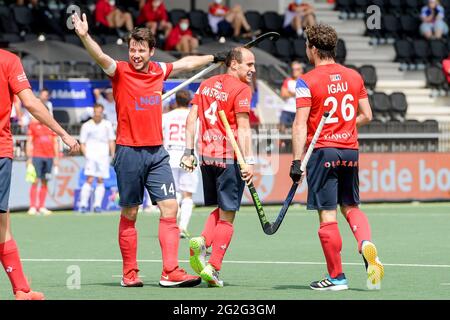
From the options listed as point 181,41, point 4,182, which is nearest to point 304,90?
point 4,182

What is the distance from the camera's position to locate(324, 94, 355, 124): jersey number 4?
1124 cm

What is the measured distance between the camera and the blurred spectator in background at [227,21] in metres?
30.1

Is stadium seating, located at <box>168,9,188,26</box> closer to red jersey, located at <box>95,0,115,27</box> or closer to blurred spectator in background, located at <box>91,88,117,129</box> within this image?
red jersey, located at <box>95,0,115,27</box>

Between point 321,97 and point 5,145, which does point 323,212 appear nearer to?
point 321,97

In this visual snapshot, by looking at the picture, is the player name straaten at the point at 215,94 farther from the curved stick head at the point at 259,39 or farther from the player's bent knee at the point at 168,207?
the player's bent knee at the point at 168,207

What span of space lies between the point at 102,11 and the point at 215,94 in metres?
17.2

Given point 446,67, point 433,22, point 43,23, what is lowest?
point 446,67

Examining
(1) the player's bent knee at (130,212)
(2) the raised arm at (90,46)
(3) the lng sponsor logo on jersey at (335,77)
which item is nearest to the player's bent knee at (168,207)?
(1) the player's bent knee at (130,212)

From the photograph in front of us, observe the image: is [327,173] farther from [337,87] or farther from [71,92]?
[71,92]

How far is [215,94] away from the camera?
39.3ft

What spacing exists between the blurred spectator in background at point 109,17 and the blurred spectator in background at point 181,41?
3.01 feet

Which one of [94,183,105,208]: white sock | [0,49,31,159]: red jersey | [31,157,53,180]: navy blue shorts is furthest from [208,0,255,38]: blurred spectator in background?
[0,49,31,159]: red jersey

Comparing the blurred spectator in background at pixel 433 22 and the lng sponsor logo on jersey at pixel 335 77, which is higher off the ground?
the blurred spectator in background at pixel 433 22
